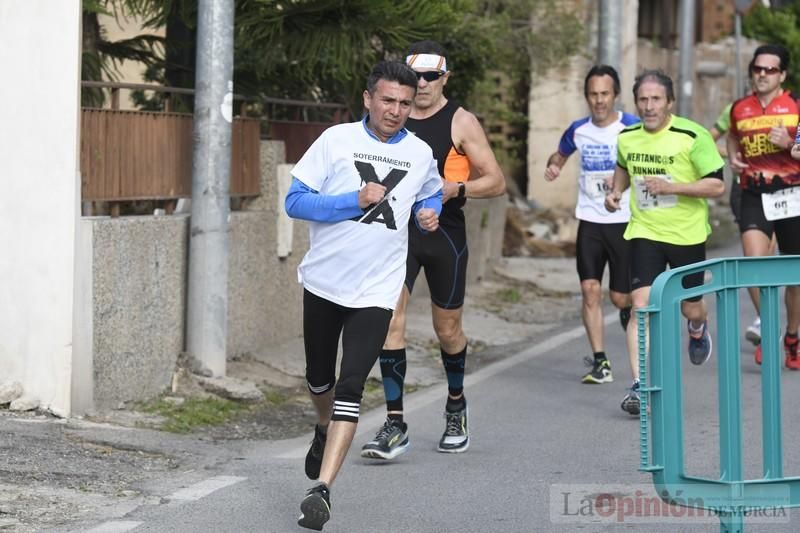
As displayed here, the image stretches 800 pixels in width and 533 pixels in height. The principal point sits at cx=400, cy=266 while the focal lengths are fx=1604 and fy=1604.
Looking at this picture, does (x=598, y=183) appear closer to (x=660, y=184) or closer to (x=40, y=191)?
(x=660, y=184)

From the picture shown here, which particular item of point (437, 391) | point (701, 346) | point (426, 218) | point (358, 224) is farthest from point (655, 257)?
point (358, 224)

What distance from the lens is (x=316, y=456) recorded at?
22.0ft

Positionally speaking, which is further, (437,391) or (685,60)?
(685,60)

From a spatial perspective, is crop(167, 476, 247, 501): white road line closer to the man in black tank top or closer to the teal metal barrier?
the man in black tank top

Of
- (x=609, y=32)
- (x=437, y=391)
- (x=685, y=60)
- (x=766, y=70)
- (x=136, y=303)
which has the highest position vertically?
(x=685, y=60)

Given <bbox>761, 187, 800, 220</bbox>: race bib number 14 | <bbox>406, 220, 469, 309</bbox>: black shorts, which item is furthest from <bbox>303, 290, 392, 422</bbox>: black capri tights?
<bbox>761, 187, 800, 220</bbox>: race bib number 14

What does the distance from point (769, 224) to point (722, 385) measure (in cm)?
536

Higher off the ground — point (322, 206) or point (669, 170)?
point (669, 170)

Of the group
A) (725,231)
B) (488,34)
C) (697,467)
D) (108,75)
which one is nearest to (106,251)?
(108,75)

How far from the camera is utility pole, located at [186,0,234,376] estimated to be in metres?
9.28

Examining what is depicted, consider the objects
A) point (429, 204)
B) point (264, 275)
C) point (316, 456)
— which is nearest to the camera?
point (429, 204)

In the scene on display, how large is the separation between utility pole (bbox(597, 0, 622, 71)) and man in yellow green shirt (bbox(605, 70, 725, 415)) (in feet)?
22.7

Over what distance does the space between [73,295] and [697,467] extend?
10.7 feet

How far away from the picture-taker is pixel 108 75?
1092 centimetres
